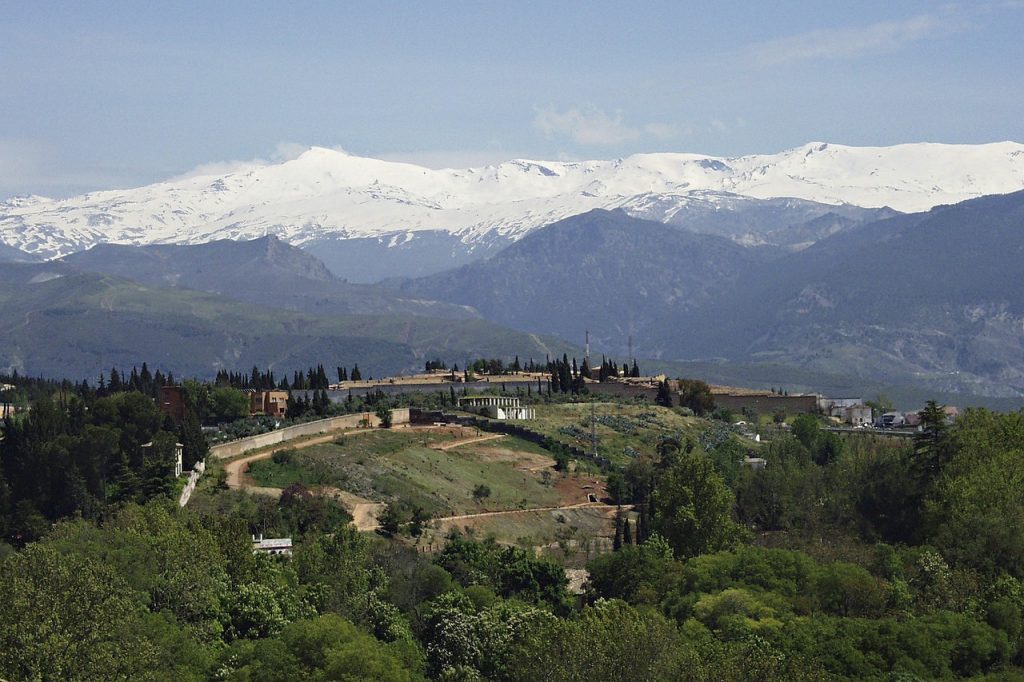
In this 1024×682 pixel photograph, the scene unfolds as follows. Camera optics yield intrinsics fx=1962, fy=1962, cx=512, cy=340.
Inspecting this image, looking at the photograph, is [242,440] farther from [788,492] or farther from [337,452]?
[788,492]

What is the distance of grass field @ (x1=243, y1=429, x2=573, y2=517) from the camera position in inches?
5064

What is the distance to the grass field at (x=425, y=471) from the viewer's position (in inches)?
5064

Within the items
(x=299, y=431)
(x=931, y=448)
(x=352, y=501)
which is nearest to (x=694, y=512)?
(x=931, y=448)

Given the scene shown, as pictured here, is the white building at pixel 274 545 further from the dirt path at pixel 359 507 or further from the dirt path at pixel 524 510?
the dirt path at pixel 524 510

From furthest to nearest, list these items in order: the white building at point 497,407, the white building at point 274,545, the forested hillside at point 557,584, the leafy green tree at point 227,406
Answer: the white building at point 497,407 → the leafy green tree at point 227,406 → the white building at point 274,545 → the forested hillside at point 557,584

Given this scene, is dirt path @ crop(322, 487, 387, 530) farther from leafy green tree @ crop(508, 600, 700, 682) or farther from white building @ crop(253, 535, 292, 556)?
leafy green tree @ crop(508, 600, 700, 682)

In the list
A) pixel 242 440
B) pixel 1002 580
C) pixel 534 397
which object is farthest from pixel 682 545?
pixel 534 397

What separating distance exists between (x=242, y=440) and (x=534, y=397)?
6084 cm

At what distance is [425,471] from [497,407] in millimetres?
41150

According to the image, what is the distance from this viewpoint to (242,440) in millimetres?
140500

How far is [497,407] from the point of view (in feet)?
589

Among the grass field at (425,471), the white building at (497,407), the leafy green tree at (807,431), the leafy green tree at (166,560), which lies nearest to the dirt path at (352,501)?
the grass field at (425,471)

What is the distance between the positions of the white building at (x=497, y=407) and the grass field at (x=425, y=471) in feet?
54.9

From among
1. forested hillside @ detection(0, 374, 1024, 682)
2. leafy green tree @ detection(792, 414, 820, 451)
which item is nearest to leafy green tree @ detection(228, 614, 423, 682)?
forested hillside @ detection(0, 374, 1024, 682)
